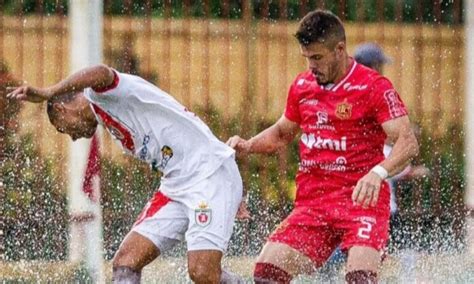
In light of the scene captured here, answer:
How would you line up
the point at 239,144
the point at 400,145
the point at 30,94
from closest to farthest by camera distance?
the point at 30,94 < the point at 400,145 < the point at 239,144

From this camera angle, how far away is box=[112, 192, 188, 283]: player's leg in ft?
28.5

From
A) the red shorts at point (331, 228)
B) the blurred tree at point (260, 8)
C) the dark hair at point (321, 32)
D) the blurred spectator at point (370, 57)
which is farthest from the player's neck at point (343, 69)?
the blurred tree at point (260, 8)

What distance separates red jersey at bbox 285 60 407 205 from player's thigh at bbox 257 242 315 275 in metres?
0.29

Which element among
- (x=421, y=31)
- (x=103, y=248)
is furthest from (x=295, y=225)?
(x=421, y=31)

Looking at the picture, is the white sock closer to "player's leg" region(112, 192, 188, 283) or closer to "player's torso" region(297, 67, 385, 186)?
"player's leg" region(112, 192, 188, 283)

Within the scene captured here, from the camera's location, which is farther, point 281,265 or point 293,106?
point 293,106

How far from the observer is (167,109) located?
28.7 ft

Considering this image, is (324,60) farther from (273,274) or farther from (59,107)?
(59,107)

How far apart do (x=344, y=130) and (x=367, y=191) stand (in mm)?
534

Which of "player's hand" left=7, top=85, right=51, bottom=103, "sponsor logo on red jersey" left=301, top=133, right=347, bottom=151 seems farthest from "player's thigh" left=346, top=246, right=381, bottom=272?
"player's hand" left=7, top=85, right=51, bottom=103

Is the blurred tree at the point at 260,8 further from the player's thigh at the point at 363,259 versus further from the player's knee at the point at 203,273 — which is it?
the player's thigh at the point at 363,259

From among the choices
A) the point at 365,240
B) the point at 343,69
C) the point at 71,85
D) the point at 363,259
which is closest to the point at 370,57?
the point at 343,69


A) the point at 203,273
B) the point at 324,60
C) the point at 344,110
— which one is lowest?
the point at 203,273

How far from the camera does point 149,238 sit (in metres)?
8.77
